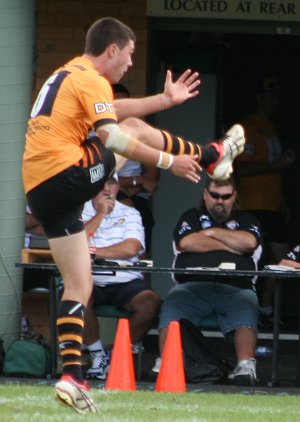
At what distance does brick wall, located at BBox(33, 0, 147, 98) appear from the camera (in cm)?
1177

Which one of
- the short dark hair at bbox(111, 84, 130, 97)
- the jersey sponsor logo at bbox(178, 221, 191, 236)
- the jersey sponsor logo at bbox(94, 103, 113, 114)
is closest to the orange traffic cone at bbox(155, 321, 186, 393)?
the jersey sponsor logo at bbox(178, 221, 191, 236)

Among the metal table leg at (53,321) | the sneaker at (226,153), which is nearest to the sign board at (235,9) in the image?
the metal table leg at (53,321)

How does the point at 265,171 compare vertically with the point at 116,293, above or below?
above

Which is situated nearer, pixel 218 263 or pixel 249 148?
pixel 218 263

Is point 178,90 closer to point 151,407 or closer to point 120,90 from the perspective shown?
point 151,407

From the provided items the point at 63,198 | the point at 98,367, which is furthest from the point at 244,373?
the point at 63,198

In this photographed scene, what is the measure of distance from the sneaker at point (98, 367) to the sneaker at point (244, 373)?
922mm

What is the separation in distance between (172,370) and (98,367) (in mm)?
1063

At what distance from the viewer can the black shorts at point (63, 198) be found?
705cm

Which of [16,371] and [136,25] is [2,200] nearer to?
[16,371]

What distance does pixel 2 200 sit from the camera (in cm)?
1039

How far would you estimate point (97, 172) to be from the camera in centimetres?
717

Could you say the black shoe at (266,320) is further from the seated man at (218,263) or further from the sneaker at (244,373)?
the sneaker at (244,373)

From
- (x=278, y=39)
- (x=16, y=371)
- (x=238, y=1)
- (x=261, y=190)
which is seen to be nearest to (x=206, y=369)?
(x=16, y=371)
